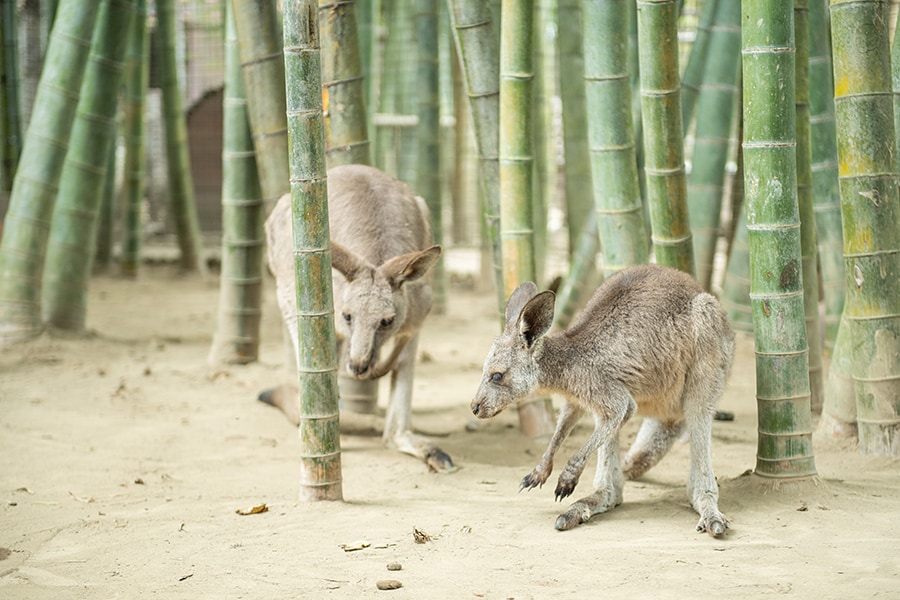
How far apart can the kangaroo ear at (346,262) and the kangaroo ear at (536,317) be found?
4.59 feet

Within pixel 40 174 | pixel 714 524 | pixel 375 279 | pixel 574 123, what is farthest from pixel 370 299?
pixel 574 123

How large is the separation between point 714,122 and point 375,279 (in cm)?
271

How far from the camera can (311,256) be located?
3.82 metres

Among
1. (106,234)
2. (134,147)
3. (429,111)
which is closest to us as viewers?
(429,111)

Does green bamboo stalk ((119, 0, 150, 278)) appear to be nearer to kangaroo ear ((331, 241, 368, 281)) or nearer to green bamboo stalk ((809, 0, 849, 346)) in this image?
kangaroo ear ((331, 241, 368, 281))

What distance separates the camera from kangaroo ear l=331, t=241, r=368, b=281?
4.85 meters

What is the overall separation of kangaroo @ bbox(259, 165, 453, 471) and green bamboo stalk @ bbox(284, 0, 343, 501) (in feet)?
2.84

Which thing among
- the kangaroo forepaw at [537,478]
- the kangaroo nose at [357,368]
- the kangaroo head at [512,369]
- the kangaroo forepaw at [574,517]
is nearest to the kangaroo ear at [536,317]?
the kangaroo head at [512,369]

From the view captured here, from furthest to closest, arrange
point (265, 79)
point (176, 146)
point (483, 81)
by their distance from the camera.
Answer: point (176, 146) → point (265, 79) → point (483, 81)

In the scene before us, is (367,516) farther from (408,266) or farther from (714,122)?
(714,122)

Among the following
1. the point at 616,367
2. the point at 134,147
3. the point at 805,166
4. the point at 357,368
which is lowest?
the point at 357,368

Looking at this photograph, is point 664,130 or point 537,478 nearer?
point 537,478

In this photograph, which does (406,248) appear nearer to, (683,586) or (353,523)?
(353,523)

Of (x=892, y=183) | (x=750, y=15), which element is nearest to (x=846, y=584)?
(x=892, y=183)
